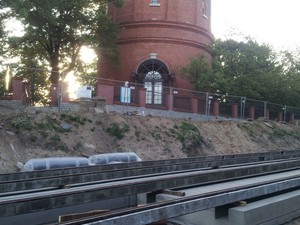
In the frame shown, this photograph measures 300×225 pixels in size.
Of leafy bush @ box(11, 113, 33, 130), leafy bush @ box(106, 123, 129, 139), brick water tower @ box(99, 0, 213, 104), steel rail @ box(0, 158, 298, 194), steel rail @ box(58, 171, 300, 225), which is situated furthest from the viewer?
brick water tower @ box(99, 0, 213, 104)

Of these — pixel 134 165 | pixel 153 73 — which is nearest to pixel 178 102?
pixel 153 73

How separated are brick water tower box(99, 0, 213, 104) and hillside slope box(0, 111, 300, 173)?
8.30 m

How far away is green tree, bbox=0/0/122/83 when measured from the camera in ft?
77.1

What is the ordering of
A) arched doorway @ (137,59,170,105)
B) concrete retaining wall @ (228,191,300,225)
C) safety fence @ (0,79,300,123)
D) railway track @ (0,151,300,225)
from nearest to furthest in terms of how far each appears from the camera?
railway track @ (0,151,300,225) → concrete retaining wall @ (228,191,300,225) → safety fence @ (0,79,300,123) → arched doorway @ (137,59,170,105)

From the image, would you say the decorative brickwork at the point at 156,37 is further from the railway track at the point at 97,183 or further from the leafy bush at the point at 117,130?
the railway track at the point at 97,183

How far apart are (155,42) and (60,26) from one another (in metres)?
8.30

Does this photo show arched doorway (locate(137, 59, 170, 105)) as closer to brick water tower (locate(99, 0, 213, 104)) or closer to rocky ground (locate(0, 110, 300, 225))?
brick water tower (locate(99, 0, 213, 104))

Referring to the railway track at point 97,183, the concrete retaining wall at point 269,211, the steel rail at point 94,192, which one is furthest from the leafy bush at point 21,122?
the concrete retaining wall at point 269,211

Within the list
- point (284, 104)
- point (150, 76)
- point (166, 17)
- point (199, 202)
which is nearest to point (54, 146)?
point (199, 202)

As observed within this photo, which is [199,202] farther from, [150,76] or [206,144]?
[150,76]

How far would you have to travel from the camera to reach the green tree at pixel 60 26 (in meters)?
23.5

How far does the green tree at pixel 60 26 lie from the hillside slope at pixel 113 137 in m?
7.71

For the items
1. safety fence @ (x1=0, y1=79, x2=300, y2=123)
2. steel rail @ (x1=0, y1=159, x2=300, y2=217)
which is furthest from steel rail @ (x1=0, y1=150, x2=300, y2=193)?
safety fence @ (x1=0, y1=79, x2=300, y2=123)

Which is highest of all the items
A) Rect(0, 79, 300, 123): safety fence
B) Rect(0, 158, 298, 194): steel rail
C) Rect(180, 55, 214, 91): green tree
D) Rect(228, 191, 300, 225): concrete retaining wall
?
Rect(180, 55, 214, 91): green tree
